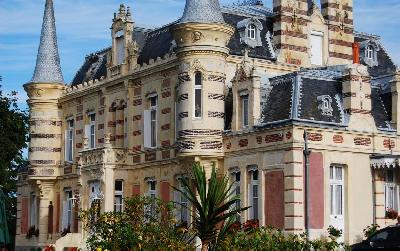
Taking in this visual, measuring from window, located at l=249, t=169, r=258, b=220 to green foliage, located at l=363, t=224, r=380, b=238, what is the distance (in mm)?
4511

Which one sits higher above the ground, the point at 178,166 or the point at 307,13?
the point at 307,13

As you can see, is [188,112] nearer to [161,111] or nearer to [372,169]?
[161,111]

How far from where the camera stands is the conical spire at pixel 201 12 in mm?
36031

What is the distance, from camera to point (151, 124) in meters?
40.9

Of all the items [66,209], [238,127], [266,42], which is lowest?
[66,209]

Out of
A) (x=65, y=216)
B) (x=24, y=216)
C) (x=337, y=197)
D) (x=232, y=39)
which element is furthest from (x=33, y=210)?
(x=337, y=197)

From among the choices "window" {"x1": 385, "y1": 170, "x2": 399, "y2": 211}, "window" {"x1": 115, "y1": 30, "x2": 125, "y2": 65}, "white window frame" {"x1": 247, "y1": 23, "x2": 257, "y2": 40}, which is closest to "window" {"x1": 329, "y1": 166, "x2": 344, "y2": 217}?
"window" {"x1": 385, "y1": 170, "x2": 399, "y2": 211}

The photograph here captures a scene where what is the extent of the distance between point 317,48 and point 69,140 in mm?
15560

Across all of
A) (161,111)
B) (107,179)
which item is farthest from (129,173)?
(161,111)

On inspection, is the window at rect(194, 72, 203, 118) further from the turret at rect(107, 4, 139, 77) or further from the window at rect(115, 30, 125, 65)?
the window at rect(115, 30, 125, 65)

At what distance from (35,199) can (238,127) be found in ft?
63.3

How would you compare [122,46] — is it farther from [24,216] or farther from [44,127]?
[24,216]

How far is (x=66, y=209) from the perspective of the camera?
46750 mm

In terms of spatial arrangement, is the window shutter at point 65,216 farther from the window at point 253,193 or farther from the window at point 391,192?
the window at point 391,192
